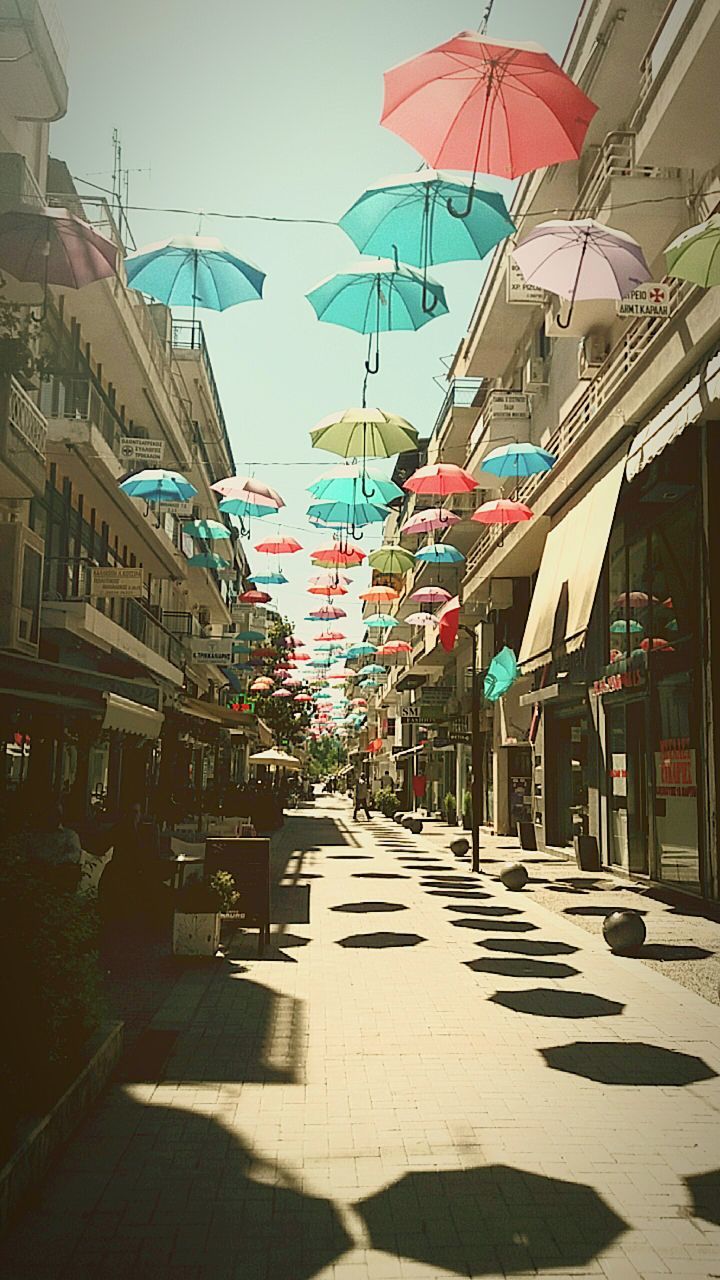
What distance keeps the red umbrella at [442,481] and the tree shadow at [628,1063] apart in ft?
43.7

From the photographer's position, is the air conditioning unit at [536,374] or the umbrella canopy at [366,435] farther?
the air conditioning unit at [536,374]

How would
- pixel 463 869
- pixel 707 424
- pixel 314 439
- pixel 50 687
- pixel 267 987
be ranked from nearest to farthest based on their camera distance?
pixel 267 987
pixel 50 687
pixel 707 424
pixel 314 439
pixel 463 869

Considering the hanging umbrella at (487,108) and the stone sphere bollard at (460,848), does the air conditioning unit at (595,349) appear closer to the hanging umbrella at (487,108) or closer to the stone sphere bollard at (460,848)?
the stone sphere bollard at (460,848)

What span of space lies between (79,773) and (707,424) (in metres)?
17.8

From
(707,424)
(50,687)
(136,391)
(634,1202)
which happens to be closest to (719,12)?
(707,424)

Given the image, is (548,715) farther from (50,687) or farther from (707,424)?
(50,687)

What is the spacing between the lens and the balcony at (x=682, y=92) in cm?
1353

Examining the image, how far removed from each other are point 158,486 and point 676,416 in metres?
12.1

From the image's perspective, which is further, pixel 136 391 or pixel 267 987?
pixel 136 391

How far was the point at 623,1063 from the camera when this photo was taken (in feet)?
25.5

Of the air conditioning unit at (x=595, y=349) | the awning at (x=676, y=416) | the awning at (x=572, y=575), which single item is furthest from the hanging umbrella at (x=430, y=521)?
the awning at (x=676, y=416)

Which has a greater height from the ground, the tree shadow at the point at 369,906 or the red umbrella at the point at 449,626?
the red umbrella at the point at 449,626

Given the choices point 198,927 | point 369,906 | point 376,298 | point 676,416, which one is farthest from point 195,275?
point 369,906

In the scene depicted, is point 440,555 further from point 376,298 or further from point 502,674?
point 376,298
